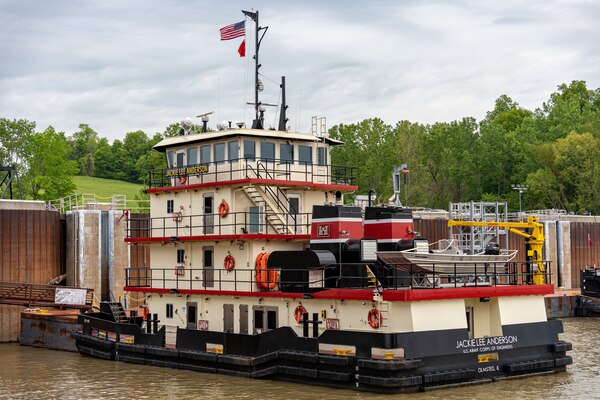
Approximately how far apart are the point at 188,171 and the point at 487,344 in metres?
11.6

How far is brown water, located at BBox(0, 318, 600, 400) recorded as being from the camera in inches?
878

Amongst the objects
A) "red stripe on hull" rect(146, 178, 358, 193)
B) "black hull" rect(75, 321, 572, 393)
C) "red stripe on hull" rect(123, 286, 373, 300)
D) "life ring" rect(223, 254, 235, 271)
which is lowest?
"black hull" rect(75, 321, 572, 393)

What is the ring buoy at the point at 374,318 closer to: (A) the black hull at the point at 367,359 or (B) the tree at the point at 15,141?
(A) the black hull at the point at 367,359

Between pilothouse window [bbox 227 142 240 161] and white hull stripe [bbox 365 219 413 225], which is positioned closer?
white hull stripe [bbox 365 219 413 225]

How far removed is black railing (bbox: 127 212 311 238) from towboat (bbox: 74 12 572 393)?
0.05 metres

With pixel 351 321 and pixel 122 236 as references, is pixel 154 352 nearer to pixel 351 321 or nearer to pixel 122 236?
pixel 351 321

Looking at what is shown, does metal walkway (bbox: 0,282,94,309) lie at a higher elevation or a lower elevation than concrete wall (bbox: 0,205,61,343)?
lower

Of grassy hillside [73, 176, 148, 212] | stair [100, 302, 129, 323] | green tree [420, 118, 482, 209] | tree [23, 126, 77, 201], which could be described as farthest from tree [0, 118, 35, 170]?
stair [100, 302, 129, 323]

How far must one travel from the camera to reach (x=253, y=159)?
28.1 meters

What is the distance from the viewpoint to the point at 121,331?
2956cm

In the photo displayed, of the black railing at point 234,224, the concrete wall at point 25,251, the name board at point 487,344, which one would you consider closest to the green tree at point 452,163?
the concrete wall at point 25,251

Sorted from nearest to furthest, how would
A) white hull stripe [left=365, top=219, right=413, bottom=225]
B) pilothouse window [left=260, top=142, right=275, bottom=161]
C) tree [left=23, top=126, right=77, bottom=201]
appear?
white hull stripe [left=365, top=219, right=413, bottom=225] < pilothouse window [left=260, top=142, right=275, bottom=161] < tree [left=23, top=126, right=77, bottom=201]

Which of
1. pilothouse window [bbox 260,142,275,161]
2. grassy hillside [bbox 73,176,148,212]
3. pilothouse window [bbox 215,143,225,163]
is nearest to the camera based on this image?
pilothouse window [bbox 260,142,275,161]

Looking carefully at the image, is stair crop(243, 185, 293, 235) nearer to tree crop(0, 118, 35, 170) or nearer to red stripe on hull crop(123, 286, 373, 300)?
red stripe on hull crop(123, 286, 373, 300)
